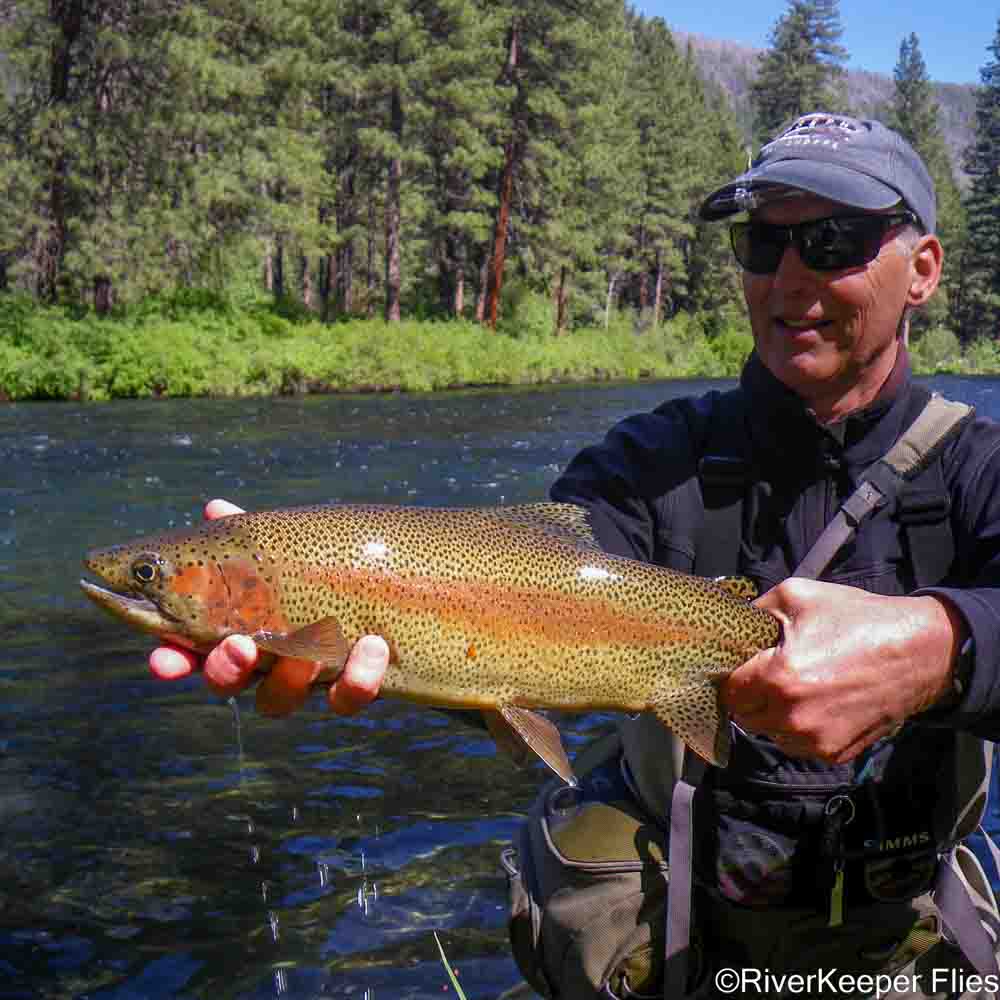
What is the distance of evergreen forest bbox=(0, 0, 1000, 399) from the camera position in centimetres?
2589

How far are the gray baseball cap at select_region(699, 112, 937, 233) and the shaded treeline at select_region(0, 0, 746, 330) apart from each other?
25.5 meters

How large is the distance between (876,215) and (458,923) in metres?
2.89

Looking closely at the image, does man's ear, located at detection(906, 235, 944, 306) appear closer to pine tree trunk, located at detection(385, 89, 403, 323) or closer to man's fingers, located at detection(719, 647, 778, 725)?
man's fingers, located at detection(719, 647, 778, 725)

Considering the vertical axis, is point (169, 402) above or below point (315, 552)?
below

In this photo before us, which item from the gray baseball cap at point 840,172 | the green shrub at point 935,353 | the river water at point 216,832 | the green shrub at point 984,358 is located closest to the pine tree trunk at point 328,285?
the green shrub at point 935,353

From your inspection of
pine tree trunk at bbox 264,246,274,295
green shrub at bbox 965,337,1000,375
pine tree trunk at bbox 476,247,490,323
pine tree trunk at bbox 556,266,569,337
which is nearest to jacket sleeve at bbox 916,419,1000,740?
pine tree trunk at bbox 476,247,490,323

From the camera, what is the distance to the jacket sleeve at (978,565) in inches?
85.8

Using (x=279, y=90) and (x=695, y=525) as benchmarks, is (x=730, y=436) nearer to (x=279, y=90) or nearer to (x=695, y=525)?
(x=695, y=525)

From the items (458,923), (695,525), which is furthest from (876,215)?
(458,923)

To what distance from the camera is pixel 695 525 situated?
2.94 meters

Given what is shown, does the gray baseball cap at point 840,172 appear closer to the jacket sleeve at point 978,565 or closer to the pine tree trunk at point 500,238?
the jacket sleeve at point 978,565

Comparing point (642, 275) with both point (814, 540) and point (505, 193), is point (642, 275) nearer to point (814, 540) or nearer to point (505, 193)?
point (505, 193)

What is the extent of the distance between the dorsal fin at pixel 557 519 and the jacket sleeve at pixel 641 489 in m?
0.09

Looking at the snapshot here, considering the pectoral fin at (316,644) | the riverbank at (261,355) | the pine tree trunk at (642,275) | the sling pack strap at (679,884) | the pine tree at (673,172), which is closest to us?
the pectoral fin at (316,644)
